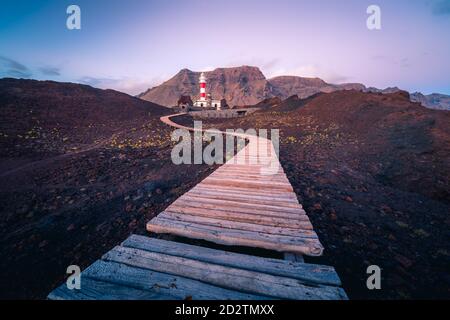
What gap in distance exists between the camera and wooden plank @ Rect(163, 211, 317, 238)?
2972 millimetres

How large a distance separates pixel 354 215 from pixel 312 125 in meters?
17.9

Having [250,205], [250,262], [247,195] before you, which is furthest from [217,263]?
[247,195]

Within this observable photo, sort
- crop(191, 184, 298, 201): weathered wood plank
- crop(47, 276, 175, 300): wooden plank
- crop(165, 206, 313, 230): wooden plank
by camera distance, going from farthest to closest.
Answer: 1. crop(191, 184, 298, 201): weathered wood plank
2. crop(165, 206, 313, 230): wooden plank
3. crop(47, 276, 175, 300): wooden plank

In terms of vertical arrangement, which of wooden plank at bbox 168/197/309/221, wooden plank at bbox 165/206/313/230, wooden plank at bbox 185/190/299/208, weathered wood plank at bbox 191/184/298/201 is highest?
weathered wood plank at bbox 191/184/298/201

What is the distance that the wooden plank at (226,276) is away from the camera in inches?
77.5

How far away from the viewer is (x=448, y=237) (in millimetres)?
5070

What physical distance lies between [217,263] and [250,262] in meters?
0.36

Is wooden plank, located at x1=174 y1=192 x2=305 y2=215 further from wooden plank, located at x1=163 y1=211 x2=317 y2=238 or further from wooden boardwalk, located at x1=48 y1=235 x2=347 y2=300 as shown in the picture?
wooden boardwalk, located at x1=48 y1=235 x2=347 y2=300

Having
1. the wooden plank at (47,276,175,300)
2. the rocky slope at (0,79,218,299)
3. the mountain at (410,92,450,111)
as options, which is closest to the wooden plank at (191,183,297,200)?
the rocky slope at (0,79,218,299)

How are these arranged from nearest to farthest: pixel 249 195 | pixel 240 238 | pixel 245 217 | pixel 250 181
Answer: pixel 240 238
pixel 245 217
pixel 249 195
pixel 250 181

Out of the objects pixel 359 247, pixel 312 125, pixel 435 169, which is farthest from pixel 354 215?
pixel 312 125

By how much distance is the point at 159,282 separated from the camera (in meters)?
2.07

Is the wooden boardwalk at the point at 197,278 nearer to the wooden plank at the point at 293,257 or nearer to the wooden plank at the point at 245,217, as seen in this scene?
the wooden plank at the point at 293,257

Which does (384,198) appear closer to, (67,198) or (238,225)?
(238,225)
